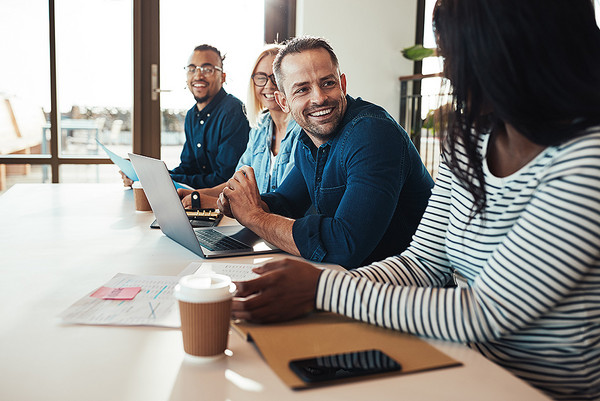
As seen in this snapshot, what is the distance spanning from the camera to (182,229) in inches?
52.2

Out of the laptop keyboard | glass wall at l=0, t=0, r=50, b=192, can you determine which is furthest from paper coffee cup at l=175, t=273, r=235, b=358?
glass wall at l=0, t=0, r=50, b=192

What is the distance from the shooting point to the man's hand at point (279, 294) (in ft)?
2.72

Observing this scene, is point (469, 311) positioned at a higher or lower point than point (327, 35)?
lower

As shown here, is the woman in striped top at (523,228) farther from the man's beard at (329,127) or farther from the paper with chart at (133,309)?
the man's beard at (329,127)

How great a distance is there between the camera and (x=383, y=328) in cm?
83

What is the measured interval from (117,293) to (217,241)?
18.8 inches

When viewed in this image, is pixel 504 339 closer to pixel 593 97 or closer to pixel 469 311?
pixel 469 311

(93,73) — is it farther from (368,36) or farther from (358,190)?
(358,190)

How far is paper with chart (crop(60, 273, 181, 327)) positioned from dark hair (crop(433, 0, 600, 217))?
0.62 m

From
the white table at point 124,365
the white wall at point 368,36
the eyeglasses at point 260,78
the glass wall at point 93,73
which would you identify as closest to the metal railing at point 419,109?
the white wall at point 368,36

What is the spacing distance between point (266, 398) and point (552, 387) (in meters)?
Answer: 0.50

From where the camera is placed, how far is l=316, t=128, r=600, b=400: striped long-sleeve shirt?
2.37 feet

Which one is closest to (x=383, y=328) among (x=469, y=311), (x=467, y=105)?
(x=469, y=311)

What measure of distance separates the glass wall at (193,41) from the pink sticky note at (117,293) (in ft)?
11.1
